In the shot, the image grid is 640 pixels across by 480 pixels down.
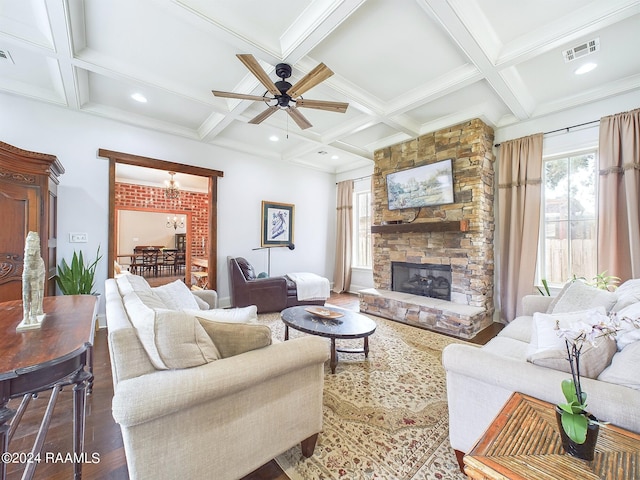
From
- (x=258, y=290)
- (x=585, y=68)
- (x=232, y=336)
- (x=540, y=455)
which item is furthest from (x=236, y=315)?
(x=585, y=68)

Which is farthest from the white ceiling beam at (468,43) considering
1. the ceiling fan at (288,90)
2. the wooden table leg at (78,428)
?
the wooden table leg at (78,428)

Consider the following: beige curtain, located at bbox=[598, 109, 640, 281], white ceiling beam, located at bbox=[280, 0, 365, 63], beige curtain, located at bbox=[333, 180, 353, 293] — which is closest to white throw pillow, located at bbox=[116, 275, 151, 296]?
white ceiling beam, located at bbox=[280, 0, 365, 63]

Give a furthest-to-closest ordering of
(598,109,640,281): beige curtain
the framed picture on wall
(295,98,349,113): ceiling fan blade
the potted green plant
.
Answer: the framed picture on wall → the potted green plant → (598,109,640,281): beige curtain → (295,98,349,113): ceiling fan blade

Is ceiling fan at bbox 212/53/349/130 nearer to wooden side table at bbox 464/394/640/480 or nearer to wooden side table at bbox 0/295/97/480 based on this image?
wooden side table at bbox 0/295/97/480

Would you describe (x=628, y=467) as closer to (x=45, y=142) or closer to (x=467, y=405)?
(x=467, y=405)

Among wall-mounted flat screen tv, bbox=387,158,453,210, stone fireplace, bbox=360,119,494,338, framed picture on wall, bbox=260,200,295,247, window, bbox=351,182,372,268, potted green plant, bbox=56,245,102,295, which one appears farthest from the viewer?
window, bbox=351,182,372,268

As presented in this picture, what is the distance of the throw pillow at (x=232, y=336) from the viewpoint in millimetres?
1268

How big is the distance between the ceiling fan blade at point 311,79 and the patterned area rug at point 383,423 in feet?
7.89

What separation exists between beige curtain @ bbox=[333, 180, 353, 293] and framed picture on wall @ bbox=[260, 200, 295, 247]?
3.80 feet

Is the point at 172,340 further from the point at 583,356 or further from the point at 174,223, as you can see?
the point at 174,223

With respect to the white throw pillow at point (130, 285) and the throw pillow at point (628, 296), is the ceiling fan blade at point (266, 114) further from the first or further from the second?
the throw pillow at point (628, 296)

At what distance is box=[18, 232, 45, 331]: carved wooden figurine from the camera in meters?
1.27

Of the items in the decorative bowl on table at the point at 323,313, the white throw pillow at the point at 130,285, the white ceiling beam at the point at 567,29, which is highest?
the white ceiling beam at the point at 567,29

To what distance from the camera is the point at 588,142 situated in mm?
3115
